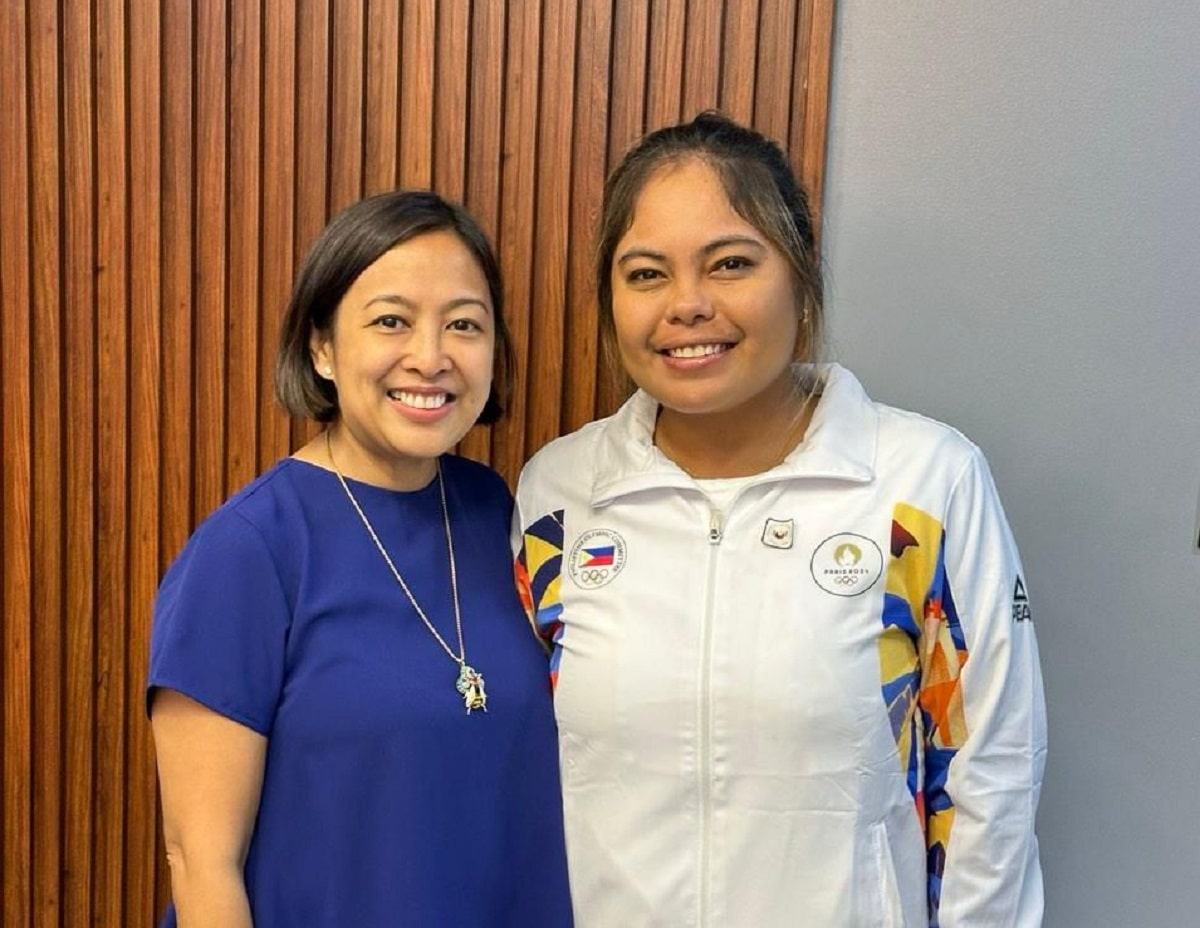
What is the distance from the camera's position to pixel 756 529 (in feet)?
4.24

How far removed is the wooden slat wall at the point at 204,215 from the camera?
1.72 m

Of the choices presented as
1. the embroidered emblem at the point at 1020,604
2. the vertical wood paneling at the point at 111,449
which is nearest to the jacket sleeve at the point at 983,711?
the embroidered emblem at the point at 1020,604

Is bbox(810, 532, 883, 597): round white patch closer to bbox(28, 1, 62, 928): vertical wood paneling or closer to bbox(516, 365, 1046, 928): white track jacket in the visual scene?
bbox(516, 365, 1046, 928): white track jacket

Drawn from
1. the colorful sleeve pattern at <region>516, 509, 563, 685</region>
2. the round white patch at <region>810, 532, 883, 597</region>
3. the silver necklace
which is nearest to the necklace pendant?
the silver necklace

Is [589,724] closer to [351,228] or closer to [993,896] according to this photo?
[993,896]

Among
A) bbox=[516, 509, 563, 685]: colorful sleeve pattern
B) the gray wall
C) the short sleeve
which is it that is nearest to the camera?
the short sleeve

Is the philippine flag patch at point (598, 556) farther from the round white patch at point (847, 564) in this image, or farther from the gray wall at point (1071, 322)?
the gray wall at point (1071, 322)

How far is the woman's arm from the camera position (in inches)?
47.1

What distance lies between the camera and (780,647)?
49.0 inches

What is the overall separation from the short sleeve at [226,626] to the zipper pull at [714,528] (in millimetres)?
527

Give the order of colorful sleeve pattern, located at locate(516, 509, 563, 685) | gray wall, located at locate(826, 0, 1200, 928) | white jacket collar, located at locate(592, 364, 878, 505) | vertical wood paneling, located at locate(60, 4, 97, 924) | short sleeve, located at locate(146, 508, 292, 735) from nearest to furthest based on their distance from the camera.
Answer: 1. short sleeve, located at locate(146, 508, 292, 735)
2. white jacket collar, located at locate(592, 364, 878, 505)
3. colorful sleeve pattern, located at locate(516, 509, 563, 685)
4. gray wall, located at locate(826, 0, 1200, 928)
5. vertical wood paneling, located at locate(60, 4, 97, 924)

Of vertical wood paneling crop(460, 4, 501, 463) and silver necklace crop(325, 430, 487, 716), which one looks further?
vertical wood paneling crop(460, 4, 501, 463)

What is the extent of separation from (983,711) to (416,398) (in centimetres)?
80

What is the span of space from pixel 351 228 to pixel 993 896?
1158mm
